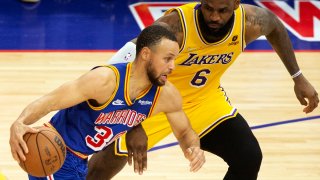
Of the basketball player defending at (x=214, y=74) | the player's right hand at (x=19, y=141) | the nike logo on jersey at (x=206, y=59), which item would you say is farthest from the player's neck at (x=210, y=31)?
the player's right hand at (x=19, y=141)

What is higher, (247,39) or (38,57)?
(247,39)

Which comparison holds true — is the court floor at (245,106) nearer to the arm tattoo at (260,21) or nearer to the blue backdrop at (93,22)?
the blue backdrop at (93,22)

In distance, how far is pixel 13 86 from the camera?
8.90m

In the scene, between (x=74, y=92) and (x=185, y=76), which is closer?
(x=74, y=92)

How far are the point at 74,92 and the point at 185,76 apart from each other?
1.29 meters

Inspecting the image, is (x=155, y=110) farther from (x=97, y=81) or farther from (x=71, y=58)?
(x=71, y=58)

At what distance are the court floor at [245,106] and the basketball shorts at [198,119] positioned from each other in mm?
1104

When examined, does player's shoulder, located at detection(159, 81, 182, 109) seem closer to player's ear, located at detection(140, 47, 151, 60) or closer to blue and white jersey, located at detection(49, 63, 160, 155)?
blue and white jersey, located at detection(49, 63, 160, 155)

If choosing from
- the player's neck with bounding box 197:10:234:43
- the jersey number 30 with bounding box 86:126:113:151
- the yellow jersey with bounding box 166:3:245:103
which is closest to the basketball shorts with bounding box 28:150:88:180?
the jersey number 30 with bounding box 86:126:113:151

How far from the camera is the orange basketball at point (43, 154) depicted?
175 inches

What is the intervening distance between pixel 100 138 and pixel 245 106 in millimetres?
3774

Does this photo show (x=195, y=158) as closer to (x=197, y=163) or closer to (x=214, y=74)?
(x=197, y=163)

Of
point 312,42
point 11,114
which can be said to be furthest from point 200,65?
point 312,42

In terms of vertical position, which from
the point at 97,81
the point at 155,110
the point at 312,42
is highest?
the point at 97,81
